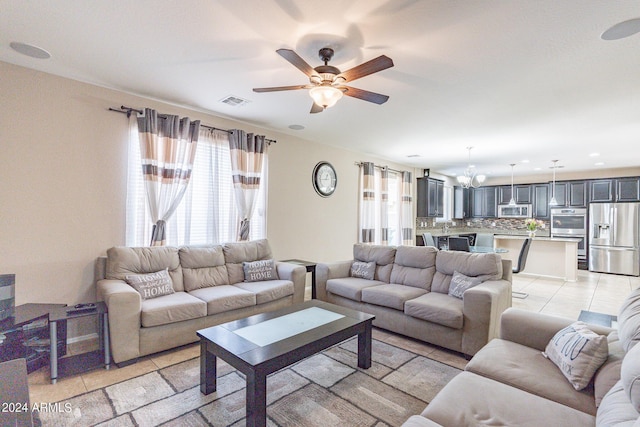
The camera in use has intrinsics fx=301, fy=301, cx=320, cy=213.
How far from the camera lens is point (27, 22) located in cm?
212

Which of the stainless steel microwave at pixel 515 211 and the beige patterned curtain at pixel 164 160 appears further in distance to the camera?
the stainless steel microwave at pixel 515 211

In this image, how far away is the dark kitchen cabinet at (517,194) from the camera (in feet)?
27.7

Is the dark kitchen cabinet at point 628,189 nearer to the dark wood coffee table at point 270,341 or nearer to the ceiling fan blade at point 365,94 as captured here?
the ceiling fan blade at point 365,94

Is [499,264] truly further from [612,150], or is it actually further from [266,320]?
[612,150]

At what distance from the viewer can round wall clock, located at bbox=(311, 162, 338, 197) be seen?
17.5ft

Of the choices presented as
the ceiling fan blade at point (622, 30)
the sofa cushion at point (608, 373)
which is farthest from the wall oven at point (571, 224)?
the sofa cushion at point (608, 373)

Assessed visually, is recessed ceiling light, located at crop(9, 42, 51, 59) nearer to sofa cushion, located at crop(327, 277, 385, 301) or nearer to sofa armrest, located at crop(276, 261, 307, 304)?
sofa armrest, located at crop(276, 261, 307, 304)

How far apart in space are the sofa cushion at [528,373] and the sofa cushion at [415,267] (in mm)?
1631

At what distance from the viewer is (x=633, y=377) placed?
103 centimetres

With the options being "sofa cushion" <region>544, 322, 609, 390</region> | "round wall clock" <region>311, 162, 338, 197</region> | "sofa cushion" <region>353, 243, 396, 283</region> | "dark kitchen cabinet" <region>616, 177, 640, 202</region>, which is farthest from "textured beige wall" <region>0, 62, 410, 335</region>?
"dark kitchen cabinet" <region>616, 177, 640, 202</region>

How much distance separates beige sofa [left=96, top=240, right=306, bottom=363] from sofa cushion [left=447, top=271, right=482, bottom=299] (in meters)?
1.81

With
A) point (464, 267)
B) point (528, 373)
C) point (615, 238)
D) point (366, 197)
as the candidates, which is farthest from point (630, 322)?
point (615, 238)

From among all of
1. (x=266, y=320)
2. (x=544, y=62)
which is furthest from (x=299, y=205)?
(x=544, y=62)

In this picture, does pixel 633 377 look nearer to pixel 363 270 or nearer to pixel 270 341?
pixel 270 341
